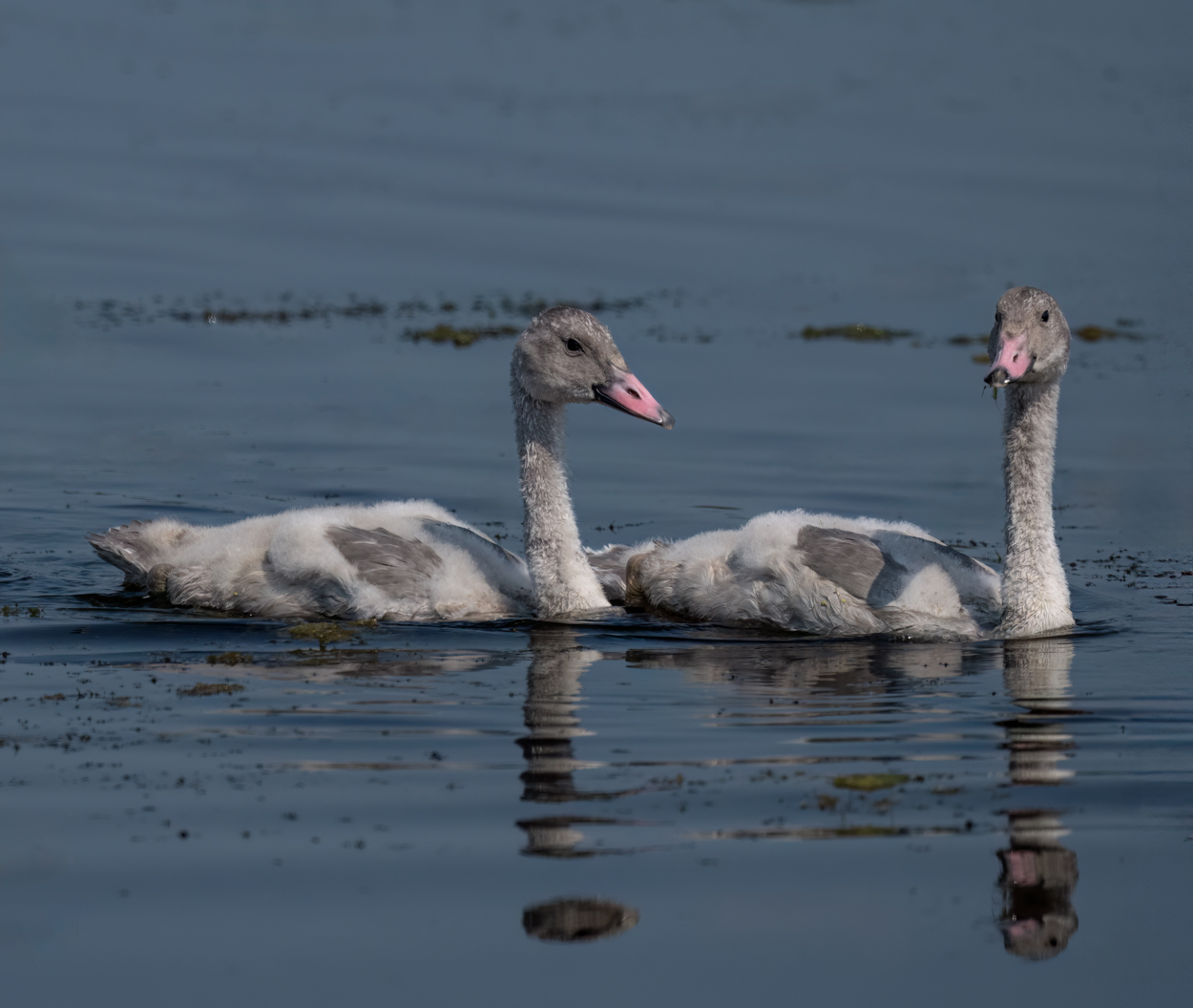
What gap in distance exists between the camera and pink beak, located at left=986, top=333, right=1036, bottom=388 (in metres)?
9.59

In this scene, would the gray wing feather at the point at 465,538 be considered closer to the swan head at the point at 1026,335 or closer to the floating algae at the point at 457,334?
the swan head at the point at 1026,335

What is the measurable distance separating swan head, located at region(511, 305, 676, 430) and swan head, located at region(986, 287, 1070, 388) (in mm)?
1944

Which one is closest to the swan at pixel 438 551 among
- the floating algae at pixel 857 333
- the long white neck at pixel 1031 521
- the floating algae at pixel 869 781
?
the long white neck at pixel 1031 521

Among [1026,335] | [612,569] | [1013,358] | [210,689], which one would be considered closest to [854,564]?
[1013,358]

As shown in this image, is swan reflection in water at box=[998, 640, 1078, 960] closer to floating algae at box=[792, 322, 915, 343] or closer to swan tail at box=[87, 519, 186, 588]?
swan tail at box=[87, 519, 186, 588]

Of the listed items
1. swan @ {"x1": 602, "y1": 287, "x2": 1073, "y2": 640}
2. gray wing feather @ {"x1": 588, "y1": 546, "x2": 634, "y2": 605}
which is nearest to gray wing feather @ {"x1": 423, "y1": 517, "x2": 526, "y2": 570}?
gray wing feather @ {"x1": 588, "y1": 546, "x2": 634, "y2": 605}

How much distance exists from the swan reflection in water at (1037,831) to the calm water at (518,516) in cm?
2

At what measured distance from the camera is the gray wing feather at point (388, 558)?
10.2 metres

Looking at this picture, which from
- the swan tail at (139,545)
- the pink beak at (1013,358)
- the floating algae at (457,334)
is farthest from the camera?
the floating algae at (457,334)

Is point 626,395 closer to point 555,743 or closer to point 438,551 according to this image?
point 438,551

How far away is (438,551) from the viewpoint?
10438mm

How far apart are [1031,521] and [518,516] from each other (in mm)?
4595

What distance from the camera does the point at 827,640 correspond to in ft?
33.3

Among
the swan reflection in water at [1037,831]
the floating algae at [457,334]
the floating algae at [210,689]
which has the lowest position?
the swan reflection in water at [1037,831]
